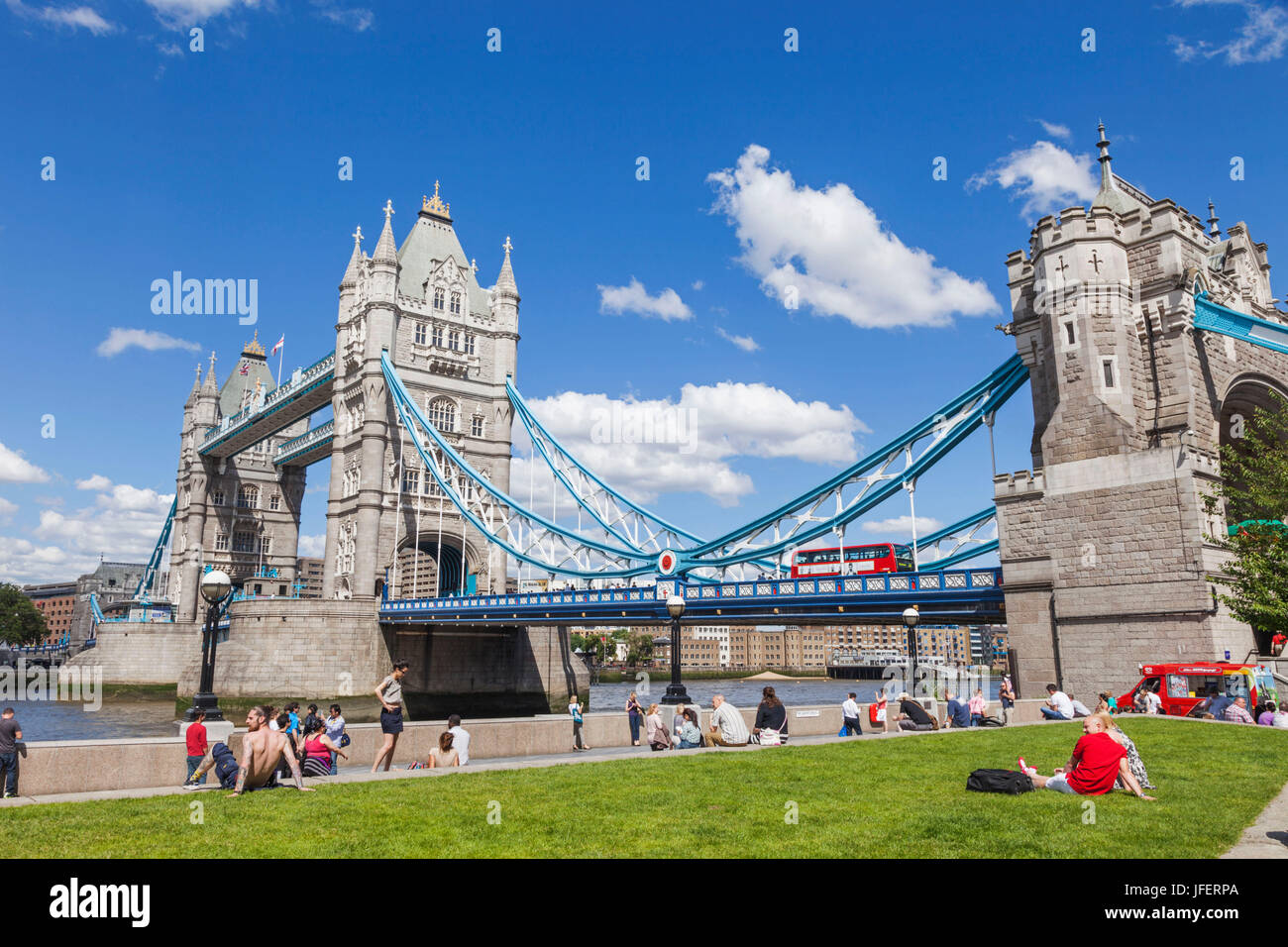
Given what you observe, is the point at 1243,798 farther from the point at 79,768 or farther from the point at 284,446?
the point at 284,446

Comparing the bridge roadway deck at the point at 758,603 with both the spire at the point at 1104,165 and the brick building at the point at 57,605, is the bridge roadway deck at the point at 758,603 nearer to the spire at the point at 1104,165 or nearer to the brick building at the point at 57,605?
the spire at the point at 1104,165

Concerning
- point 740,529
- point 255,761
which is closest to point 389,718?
point 255,761

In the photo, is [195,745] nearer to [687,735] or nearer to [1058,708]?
[687,735]

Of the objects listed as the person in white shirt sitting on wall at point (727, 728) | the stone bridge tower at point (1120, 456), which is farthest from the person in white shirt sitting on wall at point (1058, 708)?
the person in white shirt sitting on wall at point (727, 728)

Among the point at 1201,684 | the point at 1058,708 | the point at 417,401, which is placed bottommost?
the point at 1058,708

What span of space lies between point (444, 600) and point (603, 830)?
36825 millimetres

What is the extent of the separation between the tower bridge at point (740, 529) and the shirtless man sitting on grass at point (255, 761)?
1192 centimetres

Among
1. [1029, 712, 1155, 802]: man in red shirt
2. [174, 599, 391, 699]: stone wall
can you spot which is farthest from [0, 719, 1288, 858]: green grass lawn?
[174, 599, 391, 699]: stone wall

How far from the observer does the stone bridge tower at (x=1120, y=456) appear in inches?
804

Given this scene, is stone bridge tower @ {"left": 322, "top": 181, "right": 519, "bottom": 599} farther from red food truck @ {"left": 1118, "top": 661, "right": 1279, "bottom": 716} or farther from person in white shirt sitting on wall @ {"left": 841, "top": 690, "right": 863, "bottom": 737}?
red food truck @ {"left": 1118, "top": 661, "right": 1279, "bottom": 716}

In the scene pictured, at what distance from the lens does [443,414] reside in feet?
181

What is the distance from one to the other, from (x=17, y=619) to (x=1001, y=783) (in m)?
129

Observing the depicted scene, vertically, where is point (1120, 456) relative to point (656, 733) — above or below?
above
